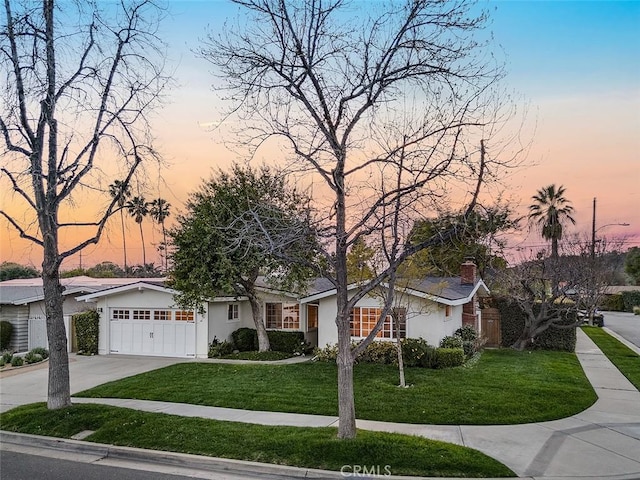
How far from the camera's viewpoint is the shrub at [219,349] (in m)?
20.1

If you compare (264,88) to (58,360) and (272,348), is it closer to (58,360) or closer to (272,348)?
(58,360)

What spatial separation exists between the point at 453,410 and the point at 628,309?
166 feet

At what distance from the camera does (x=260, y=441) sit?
8680 millimetres

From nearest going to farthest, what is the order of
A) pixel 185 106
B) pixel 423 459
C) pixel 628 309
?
pixel 423 459
pixel 185 106
pixel 628 309

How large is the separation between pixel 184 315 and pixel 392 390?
10.7m

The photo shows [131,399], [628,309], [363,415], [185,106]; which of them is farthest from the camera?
[628,309]

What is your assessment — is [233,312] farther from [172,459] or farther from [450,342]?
[172,459]

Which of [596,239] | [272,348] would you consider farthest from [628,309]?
[272,348]

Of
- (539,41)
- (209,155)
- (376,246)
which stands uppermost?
(539,41)

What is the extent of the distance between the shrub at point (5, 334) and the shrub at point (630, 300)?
53.2 metres

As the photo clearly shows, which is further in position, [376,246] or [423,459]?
[376,246]

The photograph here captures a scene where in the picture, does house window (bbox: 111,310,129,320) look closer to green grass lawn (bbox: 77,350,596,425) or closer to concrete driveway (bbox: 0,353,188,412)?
concrete driveway (bbox: 0,353,188,412)

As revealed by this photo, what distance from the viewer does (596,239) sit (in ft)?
98.2

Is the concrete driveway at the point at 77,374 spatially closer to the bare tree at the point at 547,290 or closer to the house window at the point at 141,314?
the house window at the point at 141,314
